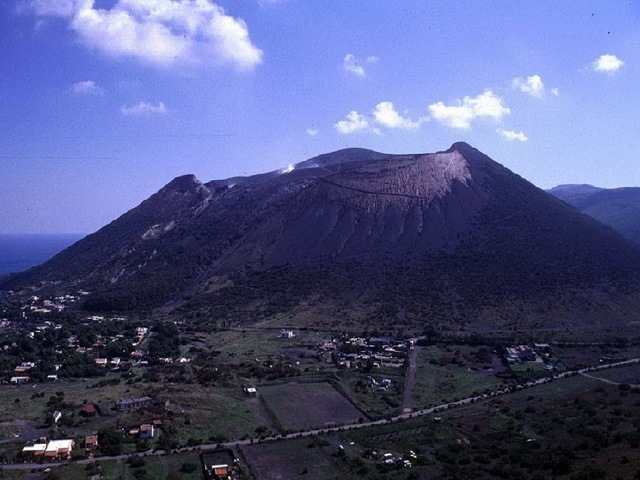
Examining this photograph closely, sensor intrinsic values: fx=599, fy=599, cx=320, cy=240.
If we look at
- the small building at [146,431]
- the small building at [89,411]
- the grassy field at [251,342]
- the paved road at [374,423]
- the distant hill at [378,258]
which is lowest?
the paved road at [374,423]

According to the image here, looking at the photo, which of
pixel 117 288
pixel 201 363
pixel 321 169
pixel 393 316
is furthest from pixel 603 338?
pixel 321 169

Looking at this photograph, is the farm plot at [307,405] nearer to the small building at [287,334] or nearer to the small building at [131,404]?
the small building at [131,404]

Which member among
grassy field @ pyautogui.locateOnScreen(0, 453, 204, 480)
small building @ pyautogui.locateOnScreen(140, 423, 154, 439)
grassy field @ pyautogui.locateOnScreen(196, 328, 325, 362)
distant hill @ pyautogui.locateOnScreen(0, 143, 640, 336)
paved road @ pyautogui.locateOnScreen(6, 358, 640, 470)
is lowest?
paved road @ pyautogui.locateOnScreen(6, 358, 640, 470)

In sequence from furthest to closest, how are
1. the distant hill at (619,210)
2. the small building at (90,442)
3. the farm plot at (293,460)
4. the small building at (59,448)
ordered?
the distant hill at (619,210) → the small building at (90,442) → the small building at (59,448) → the farm plot at (293,460)

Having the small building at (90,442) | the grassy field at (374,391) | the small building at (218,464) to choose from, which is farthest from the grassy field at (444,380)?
the small building at (90,442)

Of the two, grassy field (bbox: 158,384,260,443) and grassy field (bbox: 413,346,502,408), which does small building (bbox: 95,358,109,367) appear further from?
grassy field (bbox: 413,346,502,408)

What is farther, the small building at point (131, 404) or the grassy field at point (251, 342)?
the grassy field at point (251, 342)

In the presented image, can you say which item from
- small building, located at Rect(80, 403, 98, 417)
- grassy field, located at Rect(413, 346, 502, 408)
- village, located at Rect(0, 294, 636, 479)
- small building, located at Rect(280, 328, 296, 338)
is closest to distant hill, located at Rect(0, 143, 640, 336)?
small building, located at Rect(280, 328, 296, 338)
